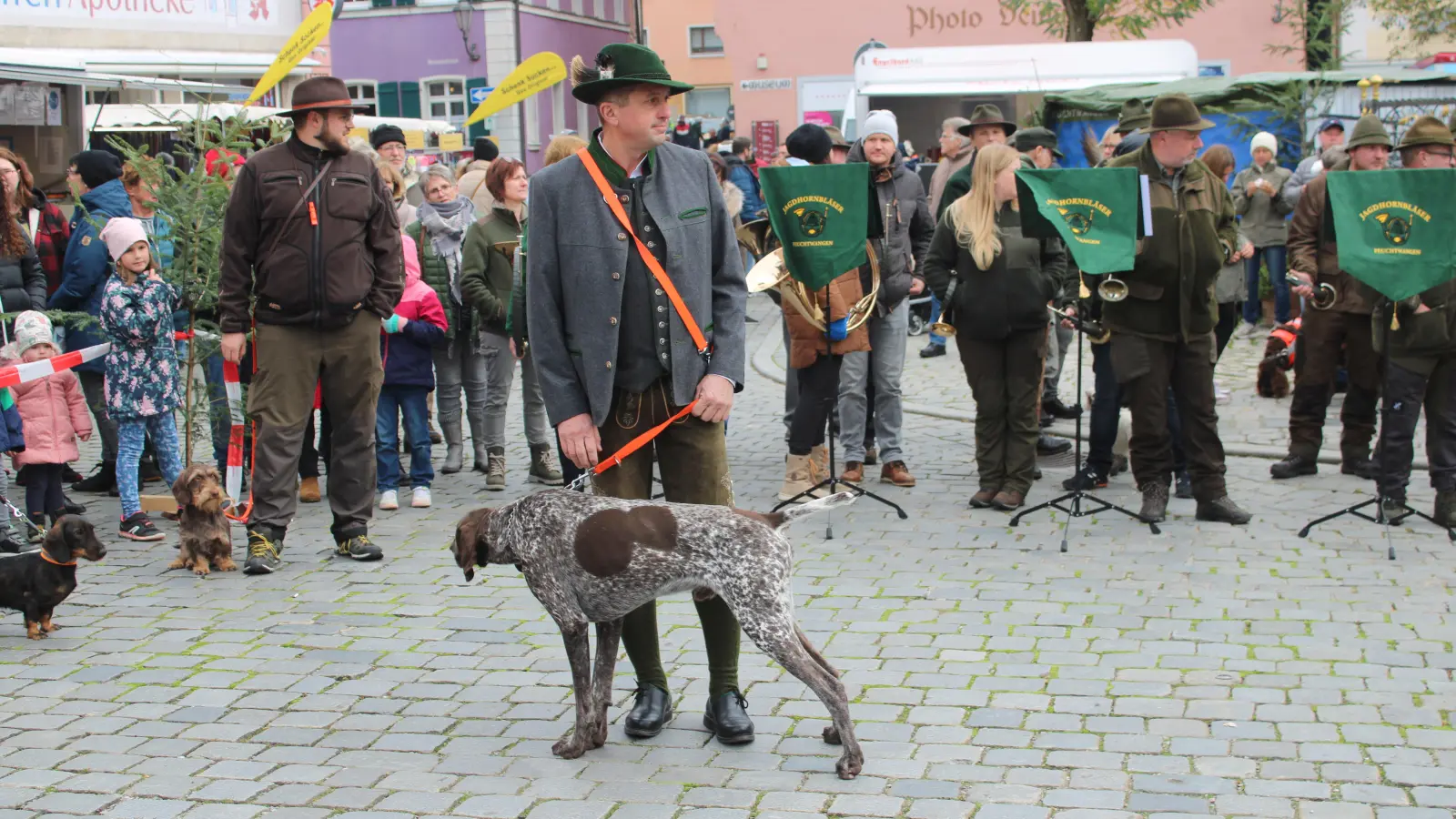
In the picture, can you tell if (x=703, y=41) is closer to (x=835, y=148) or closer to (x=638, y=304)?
(x=835, y=148)

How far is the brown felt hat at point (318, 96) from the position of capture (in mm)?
7418

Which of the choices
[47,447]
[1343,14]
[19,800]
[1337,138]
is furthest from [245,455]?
[1343,14]

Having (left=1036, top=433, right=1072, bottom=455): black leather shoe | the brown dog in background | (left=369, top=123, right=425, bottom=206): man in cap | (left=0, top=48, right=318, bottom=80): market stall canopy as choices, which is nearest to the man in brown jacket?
the brown dog in background

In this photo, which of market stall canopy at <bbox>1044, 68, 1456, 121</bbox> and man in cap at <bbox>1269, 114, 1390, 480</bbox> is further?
market stall canopy at <bbox>1044, 68, 1456, 121</bbox>

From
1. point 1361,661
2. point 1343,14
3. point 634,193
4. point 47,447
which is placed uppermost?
point 1343,14

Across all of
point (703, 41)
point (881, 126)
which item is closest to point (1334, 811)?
point (881, 126)

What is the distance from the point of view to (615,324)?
4.96m

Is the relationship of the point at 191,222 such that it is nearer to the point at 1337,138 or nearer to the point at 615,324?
the point at 615,324

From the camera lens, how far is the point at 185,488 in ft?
24.9

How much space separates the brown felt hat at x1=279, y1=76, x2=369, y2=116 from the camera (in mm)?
7418

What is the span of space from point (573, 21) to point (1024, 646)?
45.7 metres

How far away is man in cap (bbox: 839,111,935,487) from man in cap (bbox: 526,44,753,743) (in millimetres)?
4405

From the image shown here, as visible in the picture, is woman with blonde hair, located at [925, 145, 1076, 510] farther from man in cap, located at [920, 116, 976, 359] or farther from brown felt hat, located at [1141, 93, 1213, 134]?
man in cap, located at [920, 116, 976, 359]

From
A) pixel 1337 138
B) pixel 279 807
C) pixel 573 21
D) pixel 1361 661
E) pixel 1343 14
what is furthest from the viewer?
pixel 573 21
